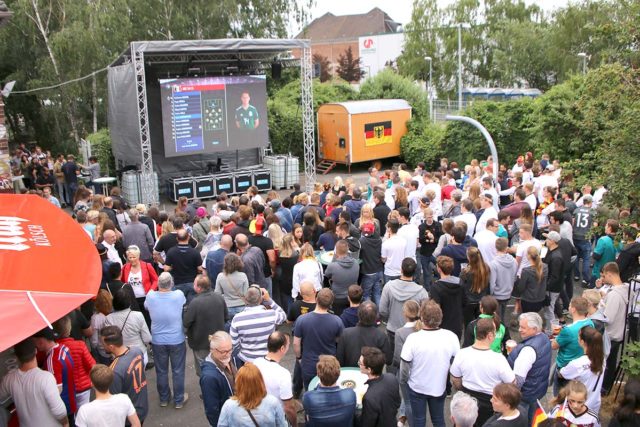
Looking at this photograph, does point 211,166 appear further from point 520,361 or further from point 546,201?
point 520,361

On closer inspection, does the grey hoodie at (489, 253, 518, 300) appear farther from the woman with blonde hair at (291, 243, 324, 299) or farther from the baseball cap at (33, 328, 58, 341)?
the baseball cap at (33, 328, 58, 341)

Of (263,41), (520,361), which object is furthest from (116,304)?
(263,41)

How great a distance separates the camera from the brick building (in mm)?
75312

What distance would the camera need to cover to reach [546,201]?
10211 millimetres

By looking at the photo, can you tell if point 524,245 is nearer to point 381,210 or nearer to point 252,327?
point 381,210

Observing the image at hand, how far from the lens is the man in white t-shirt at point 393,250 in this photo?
7746mm

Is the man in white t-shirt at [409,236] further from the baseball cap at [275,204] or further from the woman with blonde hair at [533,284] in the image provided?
the baseball cap at [275,204]

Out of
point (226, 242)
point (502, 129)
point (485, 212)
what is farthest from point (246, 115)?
point (226, 242)

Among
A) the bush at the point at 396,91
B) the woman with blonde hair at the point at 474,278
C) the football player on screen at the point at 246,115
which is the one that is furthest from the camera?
the bush at the point at 396,91

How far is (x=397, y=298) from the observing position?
5984mm

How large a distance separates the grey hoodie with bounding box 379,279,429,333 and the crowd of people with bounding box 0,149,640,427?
2 cm

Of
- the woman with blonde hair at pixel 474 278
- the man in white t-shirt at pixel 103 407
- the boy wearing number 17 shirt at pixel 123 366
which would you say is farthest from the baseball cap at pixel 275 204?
the man in white t-shirt at pixel 103 407

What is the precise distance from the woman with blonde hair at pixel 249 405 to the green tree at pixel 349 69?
56080 millimetres


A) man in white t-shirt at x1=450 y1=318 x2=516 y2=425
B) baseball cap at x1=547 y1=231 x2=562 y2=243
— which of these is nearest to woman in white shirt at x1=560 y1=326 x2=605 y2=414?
man in white t-shirt at x1=450 y1=318 x2=516 y2=425
